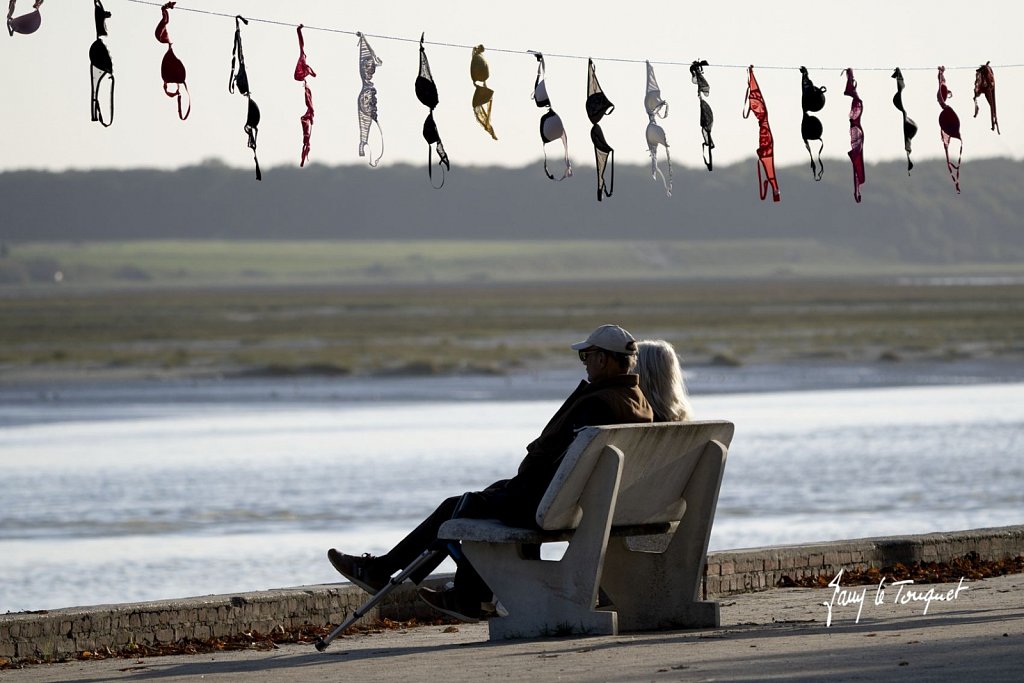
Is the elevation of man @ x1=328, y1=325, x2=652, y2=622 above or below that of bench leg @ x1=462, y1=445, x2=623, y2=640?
above

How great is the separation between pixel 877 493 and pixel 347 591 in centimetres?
867

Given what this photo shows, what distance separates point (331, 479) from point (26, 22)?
9.97 metres

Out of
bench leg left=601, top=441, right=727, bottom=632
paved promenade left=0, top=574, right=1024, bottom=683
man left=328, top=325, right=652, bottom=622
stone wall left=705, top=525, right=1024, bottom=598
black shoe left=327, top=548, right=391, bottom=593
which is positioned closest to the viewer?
paved promenade left=0, top=574, right=1024, bottom=683

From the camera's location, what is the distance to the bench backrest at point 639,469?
721 centimetres

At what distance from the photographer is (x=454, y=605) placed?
788 cm

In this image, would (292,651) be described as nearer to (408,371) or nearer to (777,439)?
(777,439)

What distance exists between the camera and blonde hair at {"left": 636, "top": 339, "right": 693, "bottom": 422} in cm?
779

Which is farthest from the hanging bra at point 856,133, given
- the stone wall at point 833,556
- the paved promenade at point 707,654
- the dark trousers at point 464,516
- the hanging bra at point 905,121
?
the dark trousers at point 464,516

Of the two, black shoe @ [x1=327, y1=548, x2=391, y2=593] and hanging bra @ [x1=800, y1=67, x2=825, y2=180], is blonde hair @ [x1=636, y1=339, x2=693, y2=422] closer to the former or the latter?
black shoe @ [x1=327, y1=548, x2=391, y2=593]

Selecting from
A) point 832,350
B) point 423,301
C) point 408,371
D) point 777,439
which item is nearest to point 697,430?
point 777,439

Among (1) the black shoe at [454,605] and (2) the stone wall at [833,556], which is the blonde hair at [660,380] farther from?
(2) the stone wall at [833,556]

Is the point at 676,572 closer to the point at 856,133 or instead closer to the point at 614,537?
the point at 614,537

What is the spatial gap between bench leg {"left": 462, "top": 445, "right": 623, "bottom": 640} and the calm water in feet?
14.1

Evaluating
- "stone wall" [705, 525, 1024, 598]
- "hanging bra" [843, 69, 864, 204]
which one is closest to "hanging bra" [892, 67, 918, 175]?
"hanging bra" [843, 69, 864, 204]
